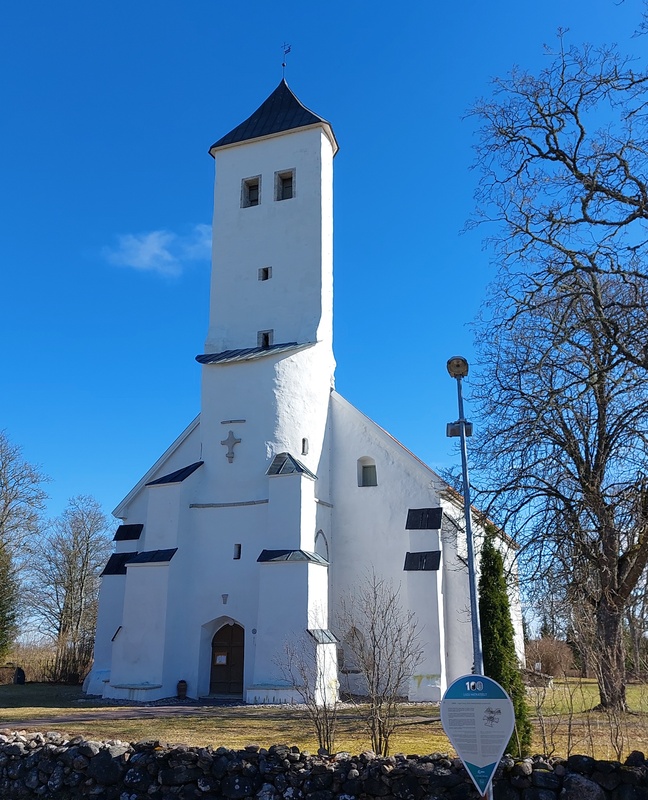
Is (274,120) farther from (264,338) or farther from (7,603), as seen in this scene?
(7,603)

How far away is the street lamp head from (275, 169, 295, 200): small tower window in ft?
53.1

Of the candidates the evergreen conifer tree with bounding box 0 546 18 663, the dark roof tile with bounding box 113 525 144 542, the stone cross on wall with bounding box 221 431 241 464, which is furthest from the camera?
the evergreen conifer tree with bounding box 0 546 18 663

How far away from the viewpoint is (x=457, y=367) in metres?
11.0

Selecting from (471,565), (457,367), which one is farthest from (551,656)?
(457,367)

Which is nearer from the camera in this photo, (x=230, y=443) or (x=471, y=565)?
(x=471, y=565)

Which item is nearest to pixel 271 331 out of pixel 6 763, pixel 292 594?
pixel 292 594

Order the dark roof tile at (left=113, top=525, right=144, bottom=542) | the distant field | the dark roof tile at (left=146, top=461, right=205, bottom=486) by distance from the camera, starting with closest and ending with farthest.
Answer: the distant field, the dark roof tile at (left=146, top=461, right=205, bottom=486), the dark roof tile at (left=113, top=525, right=144, bottom=542)

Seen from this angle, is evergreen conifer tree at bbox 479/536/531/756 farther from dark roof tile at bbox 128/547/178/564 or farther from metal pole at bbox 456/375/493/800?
dark roof tile at bbox 128/547/178/564

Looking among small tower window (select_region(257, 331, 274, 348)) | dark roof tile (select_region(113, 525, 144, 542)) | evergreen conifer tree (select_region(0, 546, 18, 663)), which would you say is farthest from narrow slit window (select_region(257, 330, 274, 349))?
evergreen conifer tree (select_region(0, 546, 18, 663))

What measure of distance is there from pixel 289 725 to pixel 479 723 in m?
8.93

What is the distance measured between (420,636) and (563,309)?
11.0 meters

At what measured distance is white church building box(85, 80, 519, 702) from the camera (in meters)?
20.0

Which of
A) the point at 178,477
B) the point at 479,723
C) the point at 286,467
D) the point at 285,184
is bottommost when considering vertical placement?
the point at 479,723

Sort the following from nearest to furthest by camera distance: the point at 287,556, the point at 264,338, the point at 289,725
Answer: the point at 289,725, the point at 287,556, the point at 264,338
